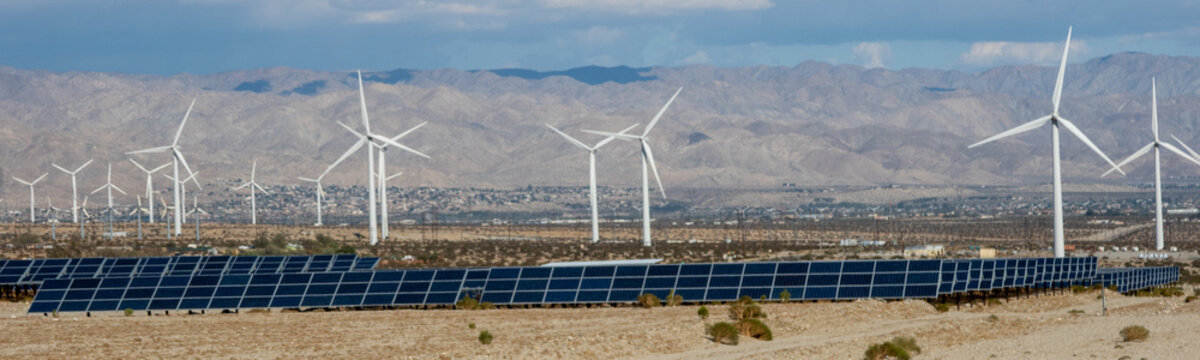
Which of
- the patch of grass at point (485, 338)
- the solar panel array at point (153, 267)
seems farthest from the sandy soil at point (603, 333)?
the solar panel array at point (153, 267)

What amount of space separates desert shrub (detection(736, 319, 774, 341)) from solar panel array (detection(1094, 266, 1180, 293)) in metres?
31.1

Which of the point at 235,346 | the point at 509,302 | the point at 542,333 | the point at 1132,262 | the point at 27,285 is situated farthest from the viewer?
the point at 1132,262

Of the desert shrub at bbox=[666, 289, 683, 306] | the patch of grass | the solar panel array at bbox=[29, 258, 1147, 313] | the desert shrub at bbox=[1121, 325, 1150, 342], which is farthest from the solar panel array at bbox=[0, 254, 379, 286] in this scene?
the desert shrub at bbox=[1121, 325, 1150, 342]

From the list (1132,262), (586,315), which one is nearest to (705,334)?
(586,315)

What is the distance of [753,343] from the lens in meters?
41.5

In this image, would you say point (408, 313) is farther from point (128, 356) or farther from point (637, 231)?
point (637, 231)

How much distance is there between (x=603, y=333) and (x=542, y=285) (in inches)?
545

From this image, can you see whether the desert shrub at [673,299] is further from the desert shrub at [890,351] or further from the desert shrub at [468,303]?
the desert shrub at [890,351]

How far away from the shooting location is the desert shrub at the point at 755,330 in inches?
1661

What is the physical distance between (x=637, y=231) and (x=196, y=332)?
14579 cm

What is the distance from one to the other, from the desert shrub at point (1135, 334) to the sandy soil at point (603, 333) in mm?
405

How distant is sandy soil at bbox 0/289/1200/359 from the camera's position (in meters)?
38.9

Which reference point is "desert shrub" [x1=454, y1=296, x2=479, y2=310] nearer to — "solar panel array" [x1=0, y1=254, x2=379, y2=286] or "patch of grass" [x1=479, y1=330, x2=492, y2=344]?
"solar panel array" [x1=0, y1=254, x2=379, y2=286]

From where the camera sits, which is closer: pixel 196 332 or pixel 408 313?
pixel 196 332
